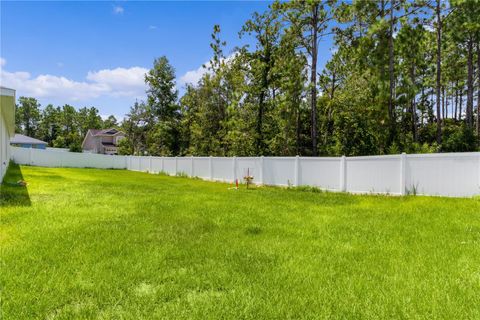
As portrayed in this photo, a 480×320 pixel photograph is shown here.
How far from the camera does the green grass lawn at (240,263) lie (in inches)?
134

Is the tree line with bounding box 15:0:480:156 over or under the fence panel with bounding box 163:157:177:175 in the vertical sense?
over

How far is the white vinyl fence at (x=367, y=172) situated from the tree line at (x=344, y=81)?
13.3 ft

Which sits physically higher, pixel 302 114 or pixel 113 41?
pixel 113 41

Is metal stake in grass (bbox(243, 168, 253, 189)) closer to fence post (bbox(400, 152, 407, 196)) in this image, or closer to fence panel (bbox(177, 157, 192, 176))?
fence panel (bbox(177, 157, 192, 176))

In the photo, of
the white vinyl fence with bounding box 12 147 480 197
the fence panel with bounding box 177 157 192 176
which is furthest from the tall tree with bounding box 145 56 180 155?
the white vinyl fence with bounding box 12 147 480 197

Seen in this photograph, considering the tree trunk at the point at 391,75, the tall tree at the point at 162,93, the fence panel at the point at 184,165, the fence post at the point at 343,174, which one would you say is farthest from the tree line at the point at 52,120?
the fence post at the point at 343,174

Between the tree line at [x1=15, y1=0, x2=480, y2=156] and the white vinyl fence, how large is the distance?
4.06m

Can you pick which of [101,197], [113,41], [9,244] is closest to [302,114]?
[113,41]

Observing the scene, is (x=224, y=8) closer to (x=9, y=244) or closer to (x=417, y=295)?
(x=9, y=244)

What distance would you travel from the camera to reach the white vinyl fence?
9.38 m

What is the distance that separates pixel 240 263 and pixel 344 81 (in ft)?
73.7

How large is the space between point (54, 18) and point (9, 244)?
299 inches

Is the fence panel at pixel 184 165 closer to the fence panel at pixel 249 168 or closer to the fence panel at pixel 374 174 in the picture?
the fence panel at pixel 249 168

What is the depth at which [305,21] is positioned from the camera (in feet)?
66.3
